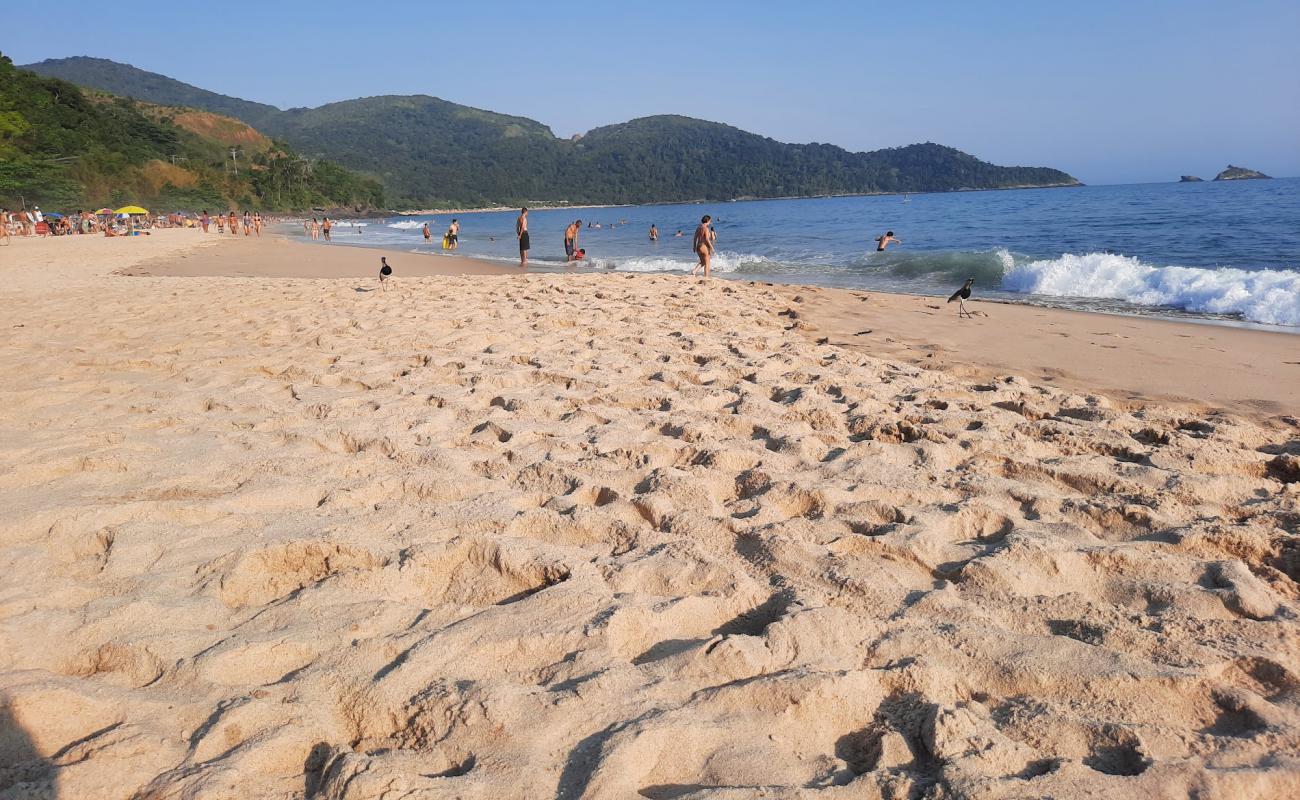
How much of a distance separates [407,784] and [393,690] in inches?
13.7

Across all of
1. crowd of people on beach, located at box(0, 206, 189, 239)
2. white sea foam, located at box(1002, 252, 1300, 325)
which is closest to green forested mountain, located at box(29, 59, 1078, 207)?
crowd of people on beach, located at box(0, 206, 189, 239)

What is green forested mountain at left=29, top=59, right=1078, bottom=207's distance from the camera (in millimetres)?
152875

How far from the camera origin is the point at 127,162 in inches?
2381

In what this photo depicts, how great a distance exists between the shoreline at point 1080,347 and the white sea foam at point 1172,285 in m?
1.36

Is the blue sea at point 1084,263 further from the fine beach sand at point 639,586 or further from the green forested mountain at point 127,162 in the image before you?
the green forested mountain at point 127,162

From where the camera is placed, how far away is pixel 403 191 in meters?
144

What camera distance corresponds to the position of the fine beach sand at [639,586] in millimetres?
1523

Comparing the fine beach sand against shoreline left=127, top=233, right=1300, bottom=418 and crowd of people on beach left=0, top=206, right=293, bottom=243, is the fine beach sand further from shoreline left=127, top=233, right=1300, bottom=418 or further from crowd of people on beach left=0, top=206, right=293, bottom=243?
crowd of people on beach left=0, top=206, right=293, bottom=243

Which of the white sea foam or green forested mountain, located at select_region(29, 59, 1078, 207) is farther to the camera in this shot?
green forested mountain, located at select_region(29, 59, 1078, 207)

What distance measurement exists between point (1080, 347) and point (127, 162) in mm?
74681

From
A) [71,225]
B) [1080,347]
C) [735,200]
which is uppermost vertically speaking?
[735,200]

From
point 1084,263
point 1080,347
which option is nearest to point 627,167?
point 1084,263

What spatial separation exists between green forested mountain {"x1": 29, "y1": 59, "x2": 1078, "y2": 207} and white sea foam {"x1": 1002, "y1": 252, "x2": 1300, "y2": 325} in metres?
133

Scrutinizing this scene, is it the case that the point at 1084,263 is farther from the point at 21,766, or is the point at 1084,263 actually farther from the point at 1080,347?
the point at 21,766
